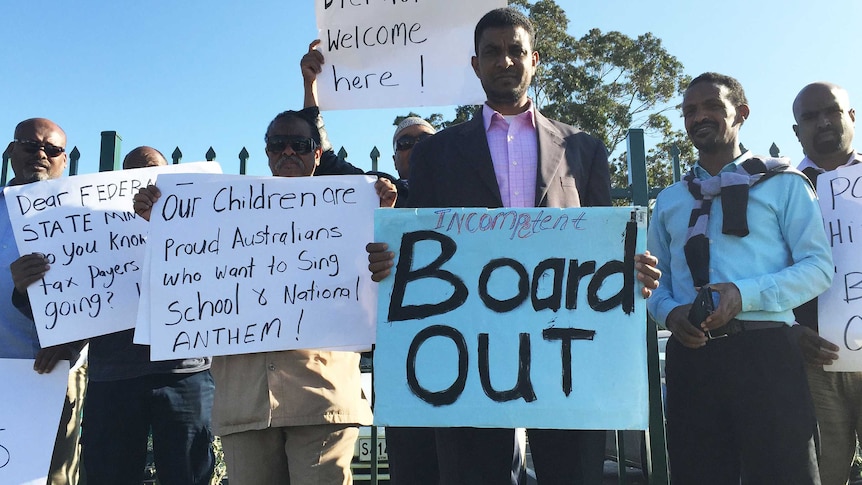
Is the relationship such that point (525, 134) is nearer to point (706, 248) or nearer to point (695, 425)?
point (706, 248)

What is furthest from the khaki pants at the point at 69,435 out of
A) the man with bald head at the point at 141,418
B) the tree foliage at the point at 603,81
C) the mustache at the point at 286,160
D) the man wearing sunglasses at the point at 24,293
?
the tree foliage at the point at 603,81

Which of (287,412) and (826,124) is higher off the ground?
(826,124)

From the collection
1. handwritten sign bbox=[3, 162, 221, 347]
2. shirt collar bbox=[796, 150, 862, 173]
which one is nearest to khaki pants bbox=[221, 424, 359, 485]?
handwritten sign bbox=[3, 162, 221, 347]

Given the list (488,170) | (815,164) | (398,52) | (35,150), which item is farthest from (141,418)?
(815,164)

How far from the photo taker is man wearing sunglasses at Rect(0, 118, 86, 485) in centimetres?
313

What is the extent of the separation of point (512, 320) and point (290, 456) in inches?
43.9

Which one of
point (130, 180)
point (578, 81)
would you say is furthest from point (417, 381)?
point (578, 81)

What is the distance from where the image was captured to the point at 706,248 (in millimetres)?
2713

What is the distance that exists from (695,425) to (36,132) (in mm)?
3344

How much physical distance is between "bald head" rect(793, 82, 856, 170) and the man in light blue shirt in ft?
2.61

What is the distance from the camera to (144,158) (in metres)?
3.60

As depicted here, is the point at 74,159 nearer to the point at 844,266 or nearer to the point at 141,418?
the point at 141,418

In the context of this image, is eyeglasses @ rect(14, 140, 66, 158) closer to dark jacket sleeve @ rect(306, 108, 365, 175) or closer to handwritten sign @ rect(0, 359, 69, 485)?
handwritten sign @ rect(0, 359, 69, 485)

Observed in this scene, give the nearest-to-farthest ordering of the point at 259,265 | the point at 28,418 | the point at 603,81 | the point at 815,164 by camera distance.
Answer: the point at 259,265 → the point at 28,418 → the point at 815,164 → the point at 603,81
